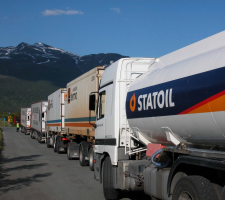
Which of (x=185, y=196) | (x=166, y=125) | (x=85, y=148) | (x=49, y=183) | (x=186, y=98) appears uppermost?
(x=186, y=98)

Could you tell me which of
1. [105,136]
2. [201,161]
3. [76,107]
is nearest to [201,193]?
[201,161]

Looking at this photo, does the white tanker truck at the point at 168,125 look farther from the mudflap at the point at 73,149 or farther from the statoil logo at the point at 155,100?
the mudflap at the point at 73,149

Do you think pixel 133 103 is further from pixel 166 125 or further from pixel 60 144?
pixel 60 144

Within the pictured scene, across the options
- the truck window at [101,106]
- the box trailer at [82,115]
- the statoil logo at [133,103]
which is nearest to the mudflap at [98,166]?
the truck window at [101,106]

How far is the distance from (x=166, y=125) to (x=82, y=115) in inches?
337

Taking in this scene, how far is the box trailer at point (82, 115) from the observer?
40.8ft

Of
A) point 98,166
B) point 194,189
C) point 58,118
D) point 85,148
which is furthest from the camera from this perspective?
point 58,118

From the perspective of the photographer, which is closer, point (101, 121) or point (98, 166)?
point (101, 121)

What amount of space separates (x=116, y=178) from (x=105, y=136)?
1214 millimetres

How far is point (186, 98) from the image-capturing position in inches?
194

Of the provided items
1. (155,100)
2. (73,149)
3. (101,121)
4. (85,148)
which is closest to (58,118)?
(73,149)

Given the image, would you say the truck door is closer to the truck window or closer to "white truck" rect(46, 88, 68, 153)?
the truck window

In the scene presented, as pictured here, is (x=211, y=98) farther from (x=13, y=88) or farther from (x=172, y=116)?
(x=13, y=88)

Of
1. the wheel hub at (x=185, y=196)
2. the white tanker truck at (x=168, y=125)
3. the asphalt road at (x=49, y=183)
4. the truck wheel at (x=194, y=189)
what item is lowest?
the asphalt road at (x=49, y=183)
